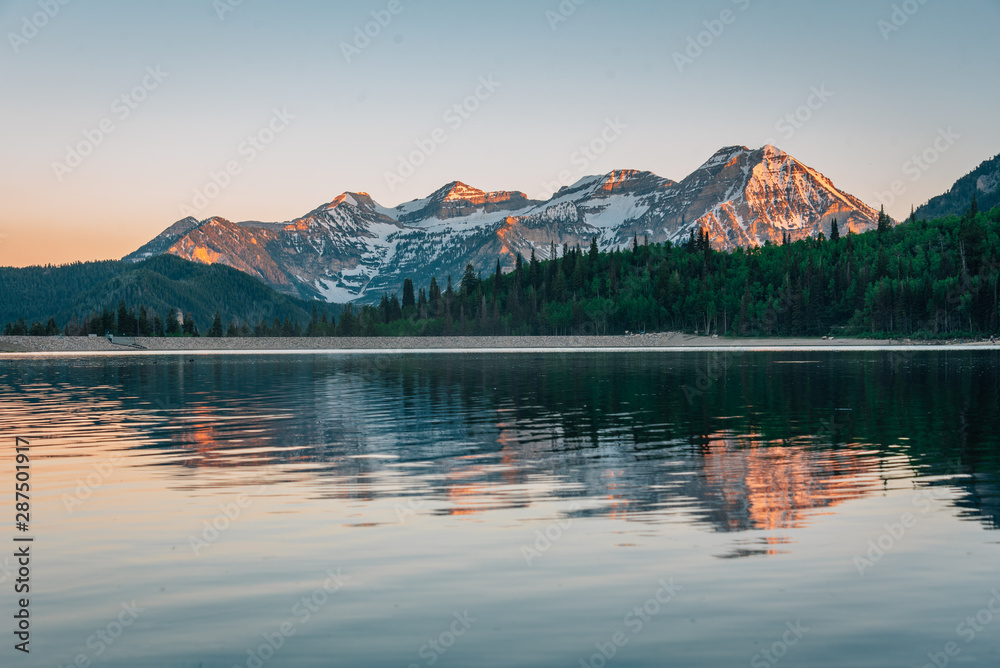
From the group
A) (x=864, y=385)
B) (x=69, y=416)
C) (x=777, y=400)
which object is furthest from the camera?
(x=864, y=385)

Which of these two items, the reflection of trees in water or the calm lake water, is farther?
the reflection of trees in water

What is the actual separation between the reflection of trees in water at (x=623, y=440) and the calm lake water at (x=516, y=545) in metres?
0.21

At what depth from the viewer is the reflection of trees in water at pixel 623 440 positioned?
84.7 ft

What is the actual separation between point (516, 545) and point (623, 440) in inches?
760

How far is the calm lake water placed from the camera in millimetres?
13836

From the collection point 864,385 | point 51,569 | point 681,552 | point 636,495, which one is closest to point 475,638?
point 681,552

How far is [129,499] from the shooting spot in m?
25.7

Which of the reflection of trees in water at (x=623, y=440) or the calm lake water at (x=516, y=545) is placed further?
the reflection of trees in water at (x=623, y=440)

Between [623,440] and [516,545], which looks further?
[623,440]

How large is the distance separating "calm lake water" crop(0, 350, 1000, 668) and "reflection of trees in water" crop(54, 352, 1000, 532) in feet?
0.70

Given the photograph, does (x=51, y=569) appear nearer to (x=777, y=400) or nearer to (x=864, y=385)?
(x=777, y=400)

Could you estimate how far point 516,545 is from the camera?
19688 millimetres

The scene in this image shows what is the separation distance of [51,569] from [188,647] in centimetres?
623

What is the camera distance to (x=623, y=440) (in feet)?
126
